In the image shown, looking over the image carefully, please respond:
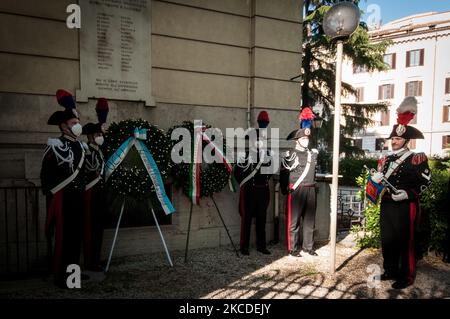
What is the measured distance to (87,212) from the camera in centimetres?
457

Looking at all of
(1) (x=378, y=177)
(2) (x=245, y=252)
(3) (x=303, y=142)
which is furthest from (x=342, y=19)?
(2) (x=245, y=252)

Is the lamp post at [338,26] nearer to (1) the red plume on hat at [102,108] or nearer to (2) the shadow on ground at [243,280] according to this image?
(2) the shadow on ground at [243,280]

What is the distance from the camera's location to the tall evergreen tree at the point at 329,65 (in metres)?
13.7

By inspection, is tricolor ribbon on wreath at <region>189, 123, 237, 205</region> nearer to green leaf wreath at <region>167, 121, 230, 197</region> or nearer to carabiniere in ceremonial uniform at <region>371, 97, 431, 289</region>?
green leaf wreath at <region>167, 121, 230, 197</region>

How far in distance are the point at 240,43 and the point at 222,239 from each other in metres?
3.89

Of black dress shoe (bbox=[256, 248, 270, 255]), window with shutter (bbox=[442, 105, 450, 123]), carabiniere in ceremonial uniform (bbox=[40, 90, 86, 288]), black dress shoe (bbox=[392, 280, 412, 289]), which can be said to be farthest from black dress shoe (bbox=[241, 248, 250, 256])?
window with shutter (bbox=[442, 105, 450, 123])

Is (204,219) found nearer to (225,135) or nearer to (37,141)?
(225,135)

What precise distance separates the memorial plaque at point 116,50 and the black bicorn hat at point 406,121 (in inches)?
153

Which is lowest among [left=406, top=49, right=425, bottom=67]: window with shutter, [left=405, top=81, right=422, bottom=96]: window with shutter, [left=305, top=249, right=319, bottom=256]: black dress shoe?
[left=305, top=249, right=319, bottom=256]: black dress shoe

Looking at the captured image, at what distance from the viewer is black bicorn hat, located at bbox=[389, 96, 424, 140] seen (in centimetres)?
431

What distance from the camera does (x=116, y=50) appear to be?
5453 millimetres

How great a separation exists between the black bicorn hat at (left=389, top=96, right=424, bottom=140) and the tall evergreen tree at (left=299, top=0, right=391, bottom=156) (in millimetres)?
9248

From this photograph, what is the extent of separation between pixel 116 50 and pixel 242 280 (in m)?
4.18
